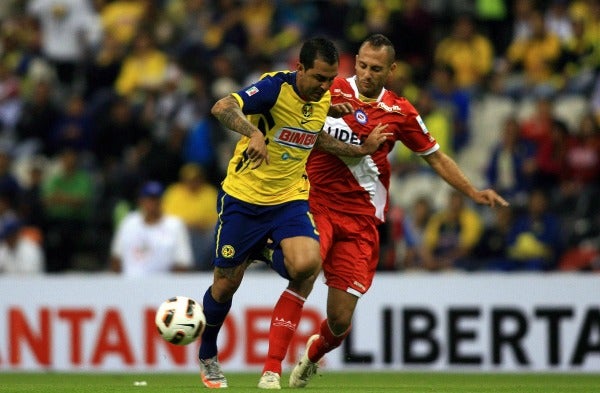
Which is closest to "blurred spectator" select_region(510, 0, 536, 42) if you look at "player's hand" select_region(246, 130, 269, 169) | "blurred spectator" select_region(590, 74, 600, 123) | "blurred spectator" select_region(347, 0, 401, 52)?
"blurred spectator" select_region(590, 74, 600, 123)

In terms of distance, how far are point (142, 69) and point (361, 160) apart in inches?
391

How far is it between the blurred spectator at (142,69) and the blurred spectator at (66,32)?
3.17ft

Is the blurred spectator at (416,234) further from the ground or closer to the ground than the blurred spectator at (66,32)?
closer to the ground

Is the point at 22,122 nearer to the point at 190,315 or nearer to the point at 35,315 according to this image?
the point at 35,315

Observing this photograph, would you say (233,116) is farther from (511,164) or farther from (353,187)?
(511,164)

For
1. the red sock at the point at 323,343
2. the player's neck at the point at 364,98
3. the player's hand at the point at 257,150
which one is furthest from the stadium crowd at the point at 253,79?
the player's hand at the point at 257,150

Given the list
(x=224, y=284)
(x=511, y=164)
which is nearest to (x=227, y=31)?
(x=511, y=164)

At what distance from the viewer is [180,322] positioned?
10508 mm

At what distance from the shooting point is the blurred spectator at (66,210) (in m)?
18.8

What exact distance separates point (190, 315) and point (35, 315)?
6.25 meters

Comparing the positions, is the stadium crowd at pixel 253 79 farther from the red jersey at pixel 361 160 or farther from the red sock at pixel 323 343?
the red sock at pixel 323 343

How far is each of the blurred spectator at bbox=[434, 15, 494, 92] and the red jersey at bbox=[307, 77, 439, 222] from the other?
861 cm

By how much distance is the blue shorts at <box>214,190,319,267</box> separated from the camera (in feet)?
35.3

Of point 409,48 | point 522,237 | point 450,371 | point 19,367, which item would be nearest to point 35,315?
point 19,367
